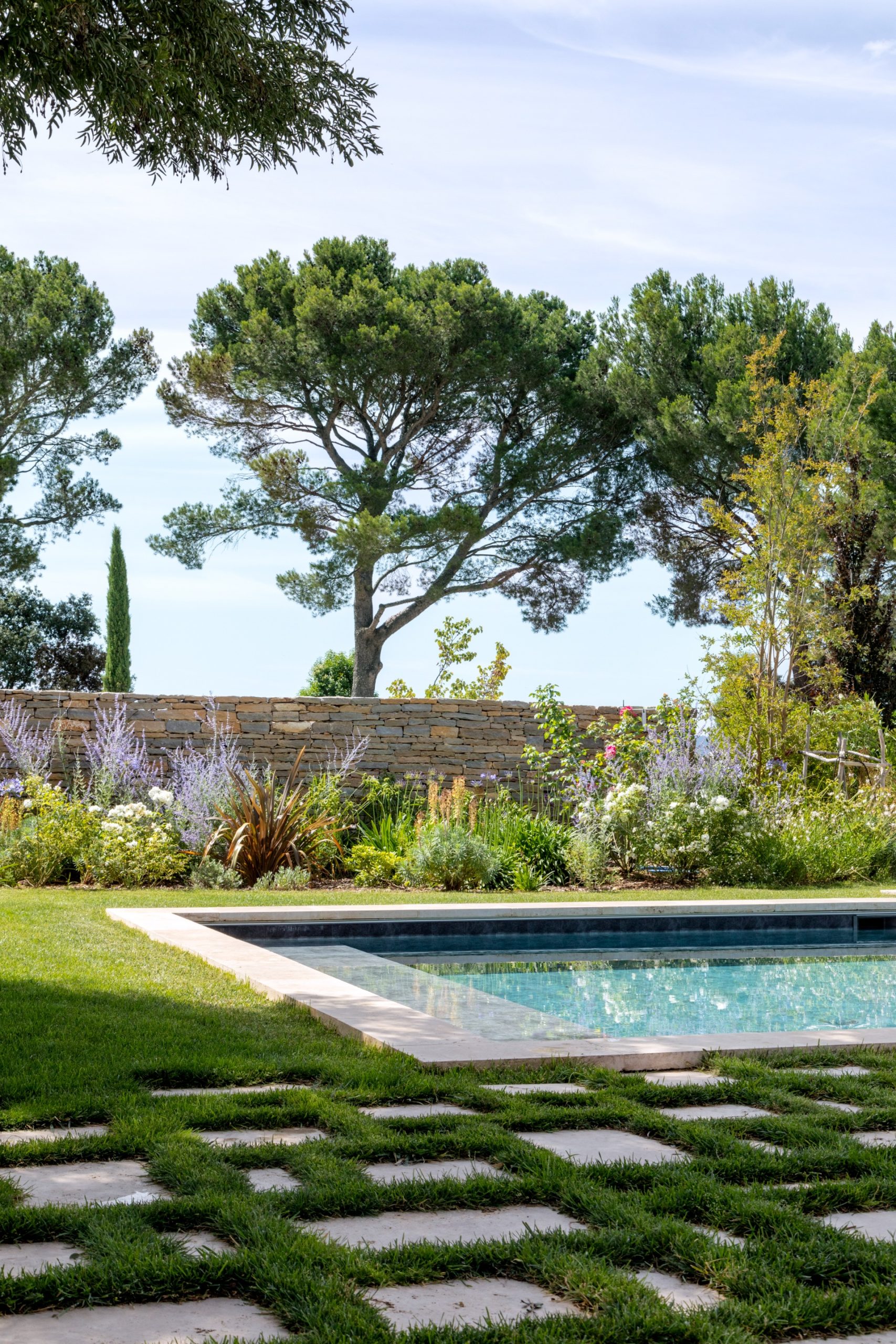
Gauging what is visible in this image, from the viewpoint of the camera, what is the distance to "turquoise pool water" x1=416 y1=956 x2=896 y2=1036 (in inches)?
191

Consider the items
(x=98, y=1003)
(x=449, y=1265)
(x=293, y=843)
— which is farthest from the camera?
(x=293, y=843)

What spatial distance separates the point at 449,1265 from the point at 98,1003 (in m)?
2.44

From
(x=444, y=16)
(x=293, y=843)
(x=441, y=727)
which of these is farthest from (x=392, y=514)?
(x=444, y=16)

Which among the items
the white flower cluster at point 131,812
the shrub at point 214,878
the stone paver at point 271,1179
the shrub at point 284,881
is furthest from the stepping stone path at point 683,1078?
the white flower cluster at point 131,812

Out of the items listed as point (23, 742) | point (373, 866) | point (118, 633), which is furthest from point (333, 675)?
point (373, 866)

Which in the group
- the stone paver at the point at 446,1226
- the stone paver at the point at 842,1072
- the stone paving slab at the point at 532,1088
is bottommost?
the stone paver at the point at 842,1072

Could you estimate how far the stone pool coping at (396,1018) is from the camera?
11.5ft

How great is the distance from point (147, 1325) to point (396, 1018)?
7.26ft

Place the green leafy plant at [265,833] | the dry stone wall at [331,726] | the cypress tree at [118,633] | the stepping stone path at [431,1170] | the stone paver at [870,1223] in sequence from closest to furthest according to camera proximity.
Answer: the stone paver at [870,1223] < the stepping stone path at [431,1170] < the green leafy plant at [265,833] < the dry stone wall at [331,726] < the cypress tree at [118,633]

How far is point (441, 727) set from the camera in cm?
1123

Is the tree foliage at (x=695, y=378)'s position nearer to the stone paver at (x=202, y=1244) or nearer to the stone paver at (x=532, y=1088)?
the stone paver at (x=532, y=1088)

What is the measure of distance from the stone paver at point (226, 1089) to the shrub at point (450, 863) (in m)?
5.47

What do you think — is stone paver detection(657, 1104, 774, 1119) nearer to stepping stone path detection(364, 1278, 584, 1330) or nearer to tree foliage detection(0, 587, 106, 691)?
stepping stone path detection(364, 1278, 584, 1330)

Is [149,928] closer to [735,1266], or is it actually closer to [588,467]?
[735,1266]
